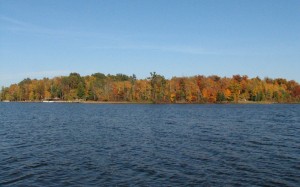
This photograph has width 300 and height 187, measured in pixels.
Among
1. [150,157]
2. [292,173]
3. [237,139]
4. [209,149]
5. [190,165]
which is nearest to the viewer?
[292,173]

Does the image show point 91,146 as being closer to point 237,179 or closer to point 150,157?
point 150,157

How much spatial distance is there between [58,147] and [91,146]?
3.69m

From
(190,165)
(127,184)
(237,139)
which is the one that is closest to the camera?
(127,184)

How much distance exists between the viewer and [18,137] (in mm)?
43312

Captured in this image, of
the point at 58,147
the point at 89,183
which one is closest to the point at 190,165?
the point at 89,183

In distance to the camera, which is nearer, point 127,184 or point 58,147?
point 127,184

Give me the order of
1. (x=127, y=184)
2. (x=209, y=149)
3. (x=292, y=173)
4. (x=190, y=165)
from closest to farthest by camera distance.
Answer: (x=127, y=184)
(x=292, y=173)
(x=190, y=165)
(x=209, y=149)

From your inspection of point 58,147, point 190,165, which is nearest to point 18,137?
point 58,147

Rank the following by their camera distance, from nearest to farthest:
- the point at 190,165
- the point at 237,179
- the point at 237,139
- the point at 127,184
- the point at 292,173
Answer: the point at 127,184
the point at 237,179
the point at 292,173
the point at 190,165
the point at 237,139

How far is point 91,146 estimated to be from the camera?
36.1 m

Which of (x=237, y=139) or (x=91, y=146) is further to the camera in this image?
(x=237, y=139)

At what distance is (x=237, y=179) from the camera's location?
22609 mm

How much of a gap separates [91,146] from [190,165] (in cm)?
1390

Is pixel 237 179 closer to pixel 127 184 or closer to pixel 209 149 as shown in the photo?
pixel 127 184
